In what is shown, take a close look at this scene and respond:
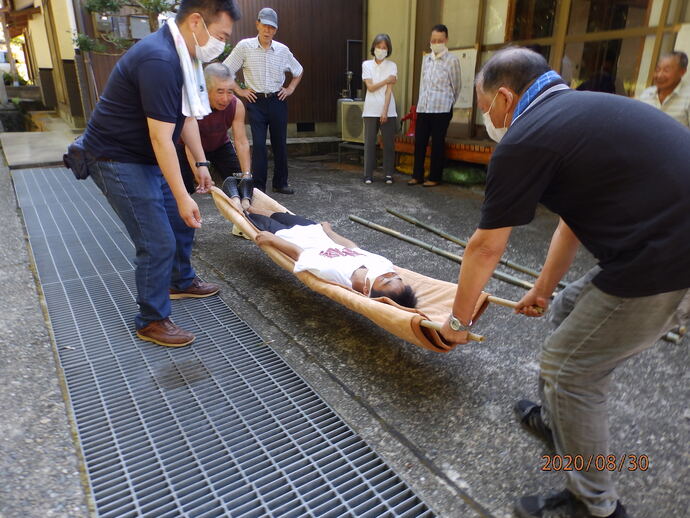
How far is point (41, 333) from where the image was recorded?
238 cm

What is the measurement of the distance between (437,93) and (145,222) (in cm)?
444

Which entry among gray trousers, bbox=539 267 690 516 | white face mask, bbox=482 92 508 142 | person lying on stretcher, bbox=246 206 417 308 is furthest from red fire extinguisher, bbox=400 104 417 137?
gray trousers, bbox=539 267 690 516

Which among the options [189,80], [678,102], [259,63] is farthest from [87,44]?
[678,102]

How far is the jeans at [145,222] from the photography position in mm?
2154

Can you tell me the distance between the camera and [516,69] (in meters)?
1.33

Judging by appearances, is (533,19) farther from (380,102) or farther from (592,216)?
(592,216)

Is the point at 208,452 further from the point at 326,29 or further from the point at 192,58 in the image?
the point at 326,29

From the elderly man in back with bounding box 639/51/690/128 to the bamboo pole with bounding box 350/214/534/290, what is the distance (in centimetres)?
213

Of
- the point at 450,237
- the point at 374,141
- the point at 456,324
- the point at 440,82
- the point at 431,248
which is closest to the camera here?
the point at 456,324

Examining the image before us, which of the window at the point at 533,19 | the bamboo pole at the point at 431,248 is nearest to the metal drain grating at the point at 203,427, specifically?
the bamboo pole at the point at 431,248

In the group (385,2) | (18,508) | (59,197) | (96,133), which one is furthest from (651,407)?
(385,2)

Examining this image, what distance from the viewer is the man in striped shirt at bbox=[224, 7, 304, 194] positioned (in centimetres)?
495

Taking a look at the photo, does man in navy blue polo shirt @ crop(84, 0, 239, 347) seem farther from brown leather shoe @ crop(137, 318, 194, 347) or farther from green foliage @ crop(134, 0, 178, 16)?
green foliage @ crop(134, 0, 178, 16)

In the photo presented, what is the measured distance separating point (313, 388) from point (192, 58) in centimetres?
161
